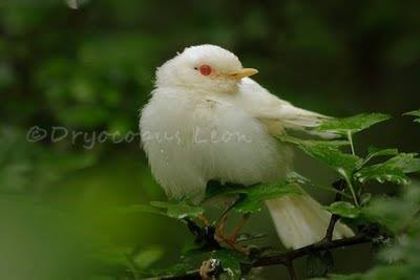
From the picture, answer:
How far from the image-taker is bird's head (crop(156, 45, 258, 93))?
297cm

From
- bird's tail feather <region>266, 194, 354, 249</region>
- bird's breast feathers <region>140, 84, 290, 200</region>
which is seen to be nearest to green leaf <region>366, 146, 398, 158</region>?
bird's breast feathers <region>140, 84, 290, 200</region>

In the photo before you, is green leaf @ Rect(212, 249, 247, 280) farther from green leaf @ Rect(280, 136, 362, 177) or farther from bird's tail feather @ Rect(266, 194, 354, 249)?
bird's tail feather @ Rect(266, 194, 354, 249)

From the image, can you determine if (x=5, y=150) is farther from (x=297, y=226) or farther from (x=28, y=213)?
(x=28, y=213)

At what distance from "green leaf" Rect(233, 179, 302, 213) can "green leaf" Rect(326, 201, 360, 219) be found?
13 cm

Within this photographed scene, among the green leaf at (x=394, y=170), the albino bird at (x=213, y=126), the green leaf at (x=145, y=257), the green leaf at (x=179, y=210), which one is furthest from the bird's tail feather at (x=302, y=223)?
the green leaf at (x=179, y=210)

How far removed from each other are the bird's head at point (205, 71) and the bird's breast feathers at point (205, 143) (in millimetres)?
72

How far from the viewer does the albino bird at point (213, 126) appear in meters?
2.74

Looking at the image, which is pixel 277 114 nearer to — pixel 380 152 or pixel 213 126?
pixel 213 126

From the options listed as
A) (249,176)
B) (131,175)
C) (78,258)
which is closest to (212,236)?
(249,176)

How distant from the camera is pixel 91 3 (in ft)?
16.7

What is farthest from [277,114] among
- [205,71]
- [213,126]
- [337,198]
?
[337,198]

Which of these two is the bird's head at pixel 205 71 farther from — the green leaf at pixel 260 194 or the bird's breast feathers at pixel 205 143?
the green leaf at pixel 260 194

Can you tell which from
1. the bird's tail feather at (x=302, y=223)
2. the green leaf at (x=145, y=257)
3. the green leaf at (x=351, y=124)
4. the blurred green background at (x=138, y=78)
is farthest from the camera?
the bird's tail feather at (x=302, y=223)

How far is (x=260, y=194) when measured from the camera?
2.26 m
